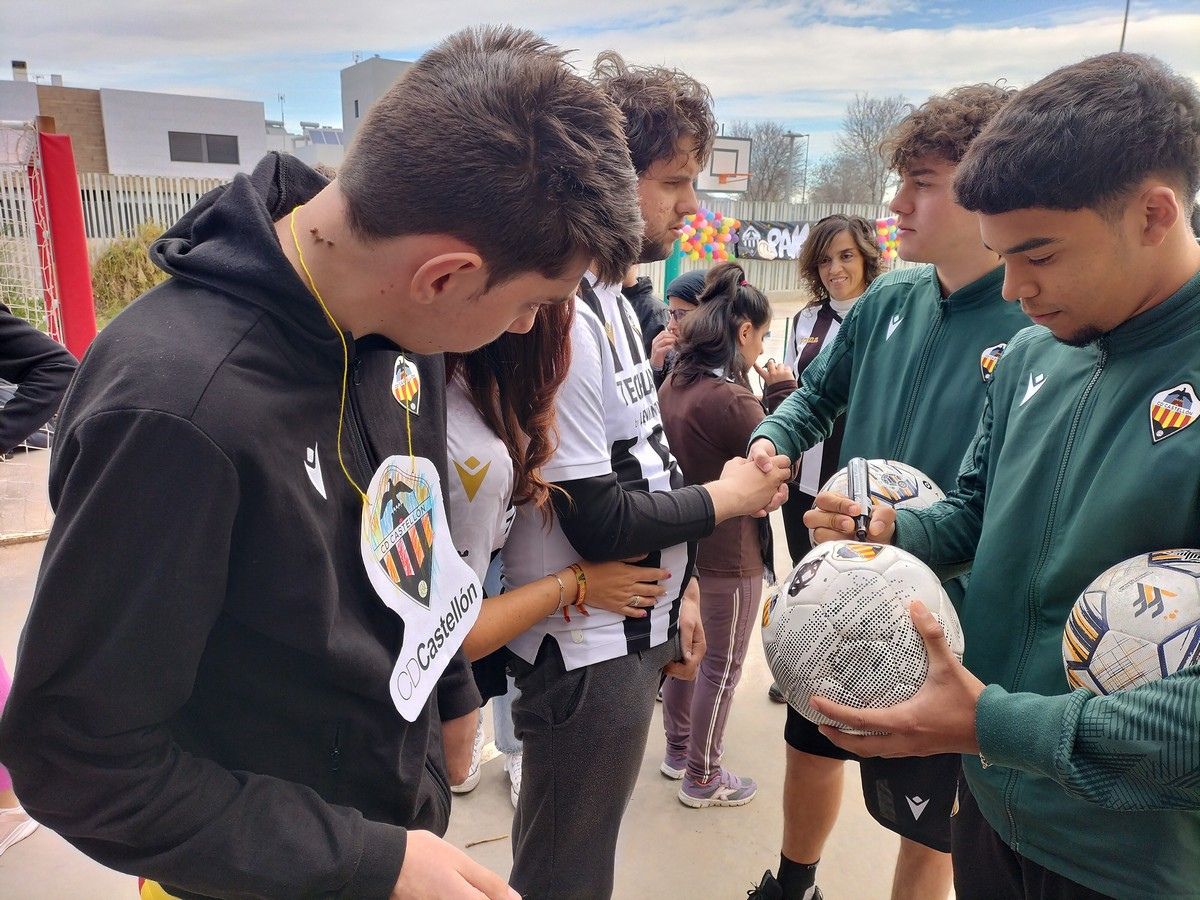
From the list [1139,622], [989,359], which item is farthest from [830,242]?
[1139,622]

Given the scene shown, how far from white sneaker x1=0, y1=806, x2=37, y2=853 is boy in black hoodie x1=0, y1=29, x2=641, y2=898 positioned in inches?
91.1

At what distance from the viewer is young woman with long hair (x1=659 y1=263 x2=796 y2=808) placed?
3145 mm

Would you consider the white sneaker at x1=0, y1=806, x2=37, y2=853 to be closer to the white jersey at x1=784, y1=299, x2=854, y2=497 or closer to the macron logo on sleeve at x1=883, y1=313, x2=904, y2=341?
the macron logo on sleeve at x1=883, y1=313, x2=904, y2=341

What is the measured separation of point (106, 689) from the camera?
91cm

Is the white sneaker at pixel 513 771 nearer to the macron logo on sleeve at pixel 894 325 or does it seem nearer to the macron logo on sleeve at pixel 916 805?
the macron logo on sleeve at pixel 916 805

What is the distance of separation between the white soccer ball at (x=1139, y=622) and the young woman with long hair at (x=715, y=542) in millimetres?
1820

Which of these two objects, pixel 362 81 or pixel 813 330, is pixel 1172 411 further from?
pixel 362 81

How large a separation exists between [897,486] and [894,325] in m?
0.60

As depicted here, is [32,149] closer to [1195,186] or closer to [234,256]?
[234,256]

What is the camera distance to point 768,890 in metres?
2.63

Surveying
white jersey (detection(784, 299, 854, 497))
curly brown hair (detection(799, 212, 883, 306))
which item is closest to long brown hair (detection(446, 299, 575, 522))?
white jersey (detection(784, 299, 854, 497))

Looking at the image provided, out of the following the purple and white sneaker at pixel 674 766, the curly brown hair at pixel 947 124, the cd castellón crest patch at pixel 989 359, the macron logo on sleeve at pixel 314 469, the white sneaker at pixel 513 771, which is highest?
the curly brown hair at pixel 947 124

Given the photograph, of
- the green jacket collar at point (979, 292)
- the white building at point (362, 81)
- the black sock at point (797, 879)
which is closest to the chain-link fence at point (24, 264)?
the black sock at point (797, 879)

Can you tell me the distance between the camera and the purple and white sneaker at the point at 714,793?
127 inches
